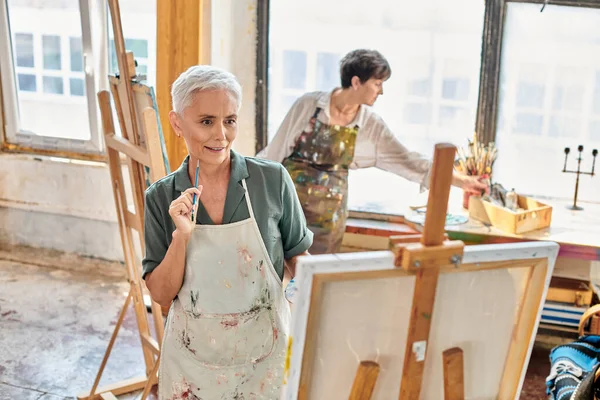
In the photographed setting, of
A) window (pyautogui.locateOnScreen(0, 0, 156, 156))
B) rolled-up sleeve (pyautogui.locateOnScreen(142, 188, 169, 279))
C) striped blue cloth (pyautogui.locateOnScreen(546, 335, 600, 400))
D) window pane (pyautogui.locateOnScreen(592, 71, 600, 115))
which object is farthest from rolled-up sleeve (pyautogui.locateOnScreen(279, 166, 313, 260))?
window (pyautogui.locateOnScreen(0, 0, 156, 156))

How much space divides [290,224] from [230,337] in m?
0.34

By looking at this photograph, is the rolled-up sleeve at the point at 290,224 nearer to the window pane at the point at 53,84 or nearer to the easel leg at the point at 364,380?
the easel leg at the point at 364,380

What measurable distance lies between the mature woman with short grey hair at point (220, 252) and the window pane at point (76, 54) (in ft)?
9.76

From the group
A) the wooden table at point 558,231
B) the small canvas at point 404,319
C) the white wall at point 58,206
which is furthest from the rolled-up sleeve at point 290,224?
the white wall at point 58,206

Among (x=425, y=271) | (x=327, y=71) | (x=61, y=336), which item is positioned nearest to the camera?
(x=425, y=271)

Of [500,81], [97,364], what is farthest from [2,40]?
[500,81]

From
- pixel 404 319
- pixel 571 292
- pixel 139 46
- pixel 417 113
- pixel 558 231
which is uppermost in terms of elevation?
pixel 139 46

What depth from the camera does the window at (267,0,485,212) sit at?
3.79 m

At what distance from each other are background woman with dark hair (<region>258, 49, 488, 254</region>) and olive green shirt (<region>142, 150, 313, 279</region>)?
141 cm

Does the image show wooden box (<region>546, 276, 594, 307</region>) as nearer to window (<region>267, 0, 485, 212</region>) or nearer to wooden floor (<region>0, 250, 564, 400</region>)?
wooden floor (<region>0, 250, 564, 400</region>)

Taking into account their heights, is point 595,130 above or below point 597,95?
below

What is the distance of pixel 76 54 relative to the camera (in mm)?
4457

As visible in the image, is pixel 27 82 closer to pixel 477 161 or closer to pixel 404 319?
pixel 477 161

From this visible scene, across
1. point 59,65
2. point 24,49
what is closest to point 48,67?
point 59,65
